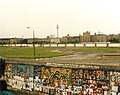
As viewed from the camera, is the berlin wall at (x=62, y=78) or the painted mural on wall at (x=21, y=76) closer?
the berlin wall at (x=62, y=78)

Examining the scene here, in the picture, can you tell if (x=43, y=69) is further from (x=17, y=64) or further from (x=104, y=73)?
(x=104, y=73)

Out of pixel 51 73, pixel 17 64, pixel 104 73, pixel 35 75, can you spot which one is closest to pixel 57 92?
pixel 51 73

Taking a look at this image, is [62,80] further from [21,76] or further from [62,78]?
[21,76]

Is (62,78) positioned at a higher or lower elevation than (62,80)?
higher

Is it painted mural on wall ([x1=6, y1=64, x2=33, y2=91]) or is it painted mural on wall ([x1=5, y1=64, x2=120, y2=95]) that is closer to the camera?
painted mural on wall ([x1=5, y1=64, x2=120, y2=95])

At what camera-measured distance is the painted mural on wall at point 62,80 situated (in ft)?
71.2

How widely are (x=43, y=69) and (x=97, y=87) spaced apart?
23.5 ft

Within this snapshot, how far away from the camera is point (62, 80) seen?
25359mm

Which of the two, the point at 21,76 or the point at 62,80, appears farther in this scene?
the point at 21,76

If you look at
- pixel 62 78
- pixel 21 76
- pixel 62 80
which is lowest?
pixel 21 76

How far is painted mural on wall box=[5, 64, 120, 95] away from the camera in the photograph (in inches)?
854

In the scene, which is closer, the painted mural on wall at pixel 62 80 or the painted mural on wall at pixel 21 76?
the painted mural on wall at pixel 62 80

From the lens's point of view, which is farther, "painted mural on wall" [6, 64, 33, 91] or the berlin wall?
"painted mural on wall" [6, 64, 33, 91]

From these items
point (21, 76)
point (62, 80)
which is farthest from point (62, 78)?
point (21, 76)
